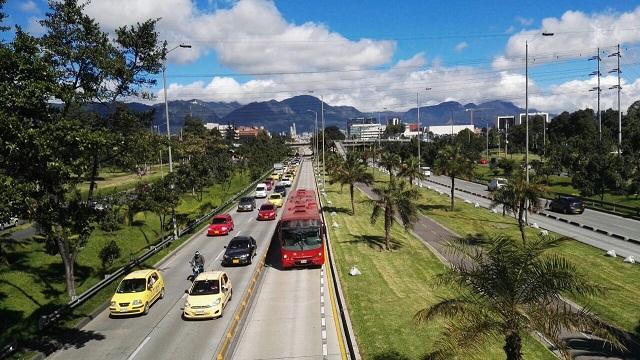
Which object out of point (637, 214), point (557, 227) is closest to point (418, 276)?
point (557, 227)

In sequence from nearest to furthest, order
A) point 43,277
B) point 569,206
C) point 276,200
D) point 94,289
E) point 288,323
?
point 288,323, point 94,289, point 43,277, point 569,206, point 276,200

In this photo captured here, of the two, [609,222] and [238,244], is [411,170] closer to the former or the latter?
[609,222]

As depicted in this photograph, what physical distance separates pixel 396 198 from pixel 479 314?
2051 centimetres

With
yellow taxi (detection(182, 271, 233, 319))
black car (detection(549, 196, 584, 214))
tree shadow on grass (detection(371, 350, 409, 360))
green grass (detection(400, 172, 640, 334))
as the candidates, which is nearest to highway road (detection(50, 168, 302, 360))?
yellow taxi (detection(182, 271, 233, 319))

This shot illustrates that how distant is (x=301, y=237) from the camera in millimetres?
28547

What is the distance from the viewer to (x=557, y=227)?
43.9 meters

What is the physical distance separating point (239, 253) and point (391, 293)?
10.3 m

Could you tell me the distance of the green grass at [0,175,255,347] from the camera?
74.6 feet

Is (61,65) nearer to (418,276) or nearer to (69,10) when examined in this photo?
(69,10)

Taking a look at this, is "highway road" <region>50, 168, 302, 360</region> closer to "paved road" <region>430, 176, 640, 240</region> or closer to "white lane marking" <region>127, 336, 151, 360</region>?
"white lane marking" <region>127, 336, 151, 360</region>

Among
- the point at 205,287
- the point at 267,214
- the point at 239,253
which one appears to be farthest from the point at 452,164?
the point at 205,287

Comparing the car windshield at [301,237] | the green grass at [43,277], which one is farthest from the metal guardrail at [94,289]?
the car windshield at [301,237]

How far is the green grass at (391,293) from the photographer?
54.0ft

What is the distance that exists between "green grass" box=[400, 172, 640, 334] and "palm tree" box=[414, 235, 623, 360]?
738cm
